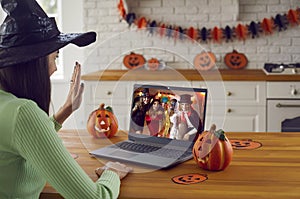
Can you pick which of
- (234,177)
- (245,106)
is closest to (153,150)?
(234,177)

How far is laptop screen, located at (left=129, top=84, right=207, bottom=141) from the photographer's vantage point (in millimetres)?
1831

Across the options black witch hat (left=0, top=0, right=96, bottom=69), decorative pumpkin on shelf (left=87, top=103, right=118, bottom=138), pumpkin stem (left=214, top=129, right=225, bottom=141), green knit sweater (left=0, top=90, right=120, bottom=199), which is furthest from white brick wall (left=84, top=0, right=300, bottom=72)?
green knit sweater (left=0, top=90, right=120, bottom=199)

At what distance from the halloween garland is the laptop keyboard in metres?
2.48

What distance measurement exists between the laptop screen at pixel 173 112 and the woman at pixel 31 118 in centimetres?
41

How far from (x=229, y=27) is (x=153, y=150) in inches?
110

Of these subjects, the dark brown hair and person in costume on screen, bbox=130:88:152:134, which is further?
person in costume on screen, bbox=130:88:152:134

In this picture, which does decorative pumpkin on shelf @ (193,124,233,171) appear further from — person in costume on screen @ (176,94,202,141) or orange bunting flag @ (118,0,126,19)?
orange bunting flag @ (118,0,126,19)

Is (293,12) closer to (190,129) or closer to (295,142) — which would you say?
(295,142)

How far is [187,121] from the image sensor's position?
1.84 m

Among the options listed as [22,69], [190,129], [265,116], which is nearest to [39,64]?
[22,69]

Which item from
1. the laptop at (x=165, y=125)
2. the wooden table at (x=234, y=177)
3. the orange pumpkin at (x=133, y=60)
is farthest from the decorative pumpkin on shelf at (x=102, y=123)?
the orange pumpkin at (x=133, y=60)

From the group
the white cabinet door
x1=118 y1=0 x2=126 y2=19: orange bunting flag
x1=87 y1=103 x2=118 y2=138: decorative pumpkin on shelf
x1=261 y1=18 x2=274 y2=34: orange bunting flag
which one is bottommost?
the white cabinet door

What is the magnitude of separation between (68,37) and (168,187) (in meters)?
0.55

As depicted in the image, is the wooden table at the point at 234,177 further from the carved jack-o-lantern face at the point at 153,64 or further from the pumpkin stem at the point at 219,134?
the carved jack-o-lantern face at the point at 153,64
